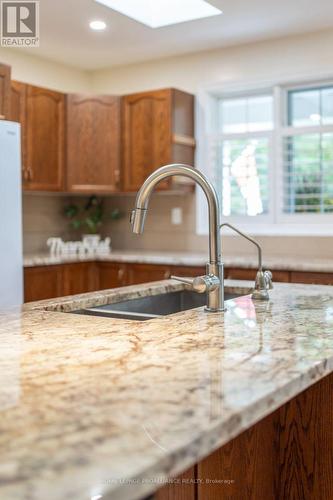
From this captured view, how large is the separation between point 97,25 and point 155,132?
0.91 m

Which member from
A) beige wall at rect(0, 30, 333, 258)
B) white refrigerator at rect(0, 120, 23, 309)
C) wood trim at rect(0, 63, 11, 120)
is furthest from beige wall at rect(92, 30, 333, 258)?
white refrigerator at rect(0, 120, 23, 309)

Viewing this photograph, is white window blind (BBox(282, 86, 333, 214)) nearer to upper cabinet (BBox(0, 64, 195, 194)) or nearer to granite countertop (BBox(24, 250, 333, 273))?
granite countertop (BBox(24, 250, 333, 273))

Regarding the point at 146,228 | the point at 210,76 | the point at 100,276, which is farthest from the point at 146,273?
the point at 210,76

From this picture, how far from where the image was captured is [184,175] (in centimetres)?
167

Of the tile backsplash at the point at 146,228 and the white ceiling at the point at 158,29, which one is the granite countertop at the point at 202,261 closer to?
the tile backsplash at the point at 146,228

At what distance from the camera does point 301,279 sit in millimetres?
3607

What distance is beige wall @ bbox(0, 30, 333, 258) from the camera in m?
4.26

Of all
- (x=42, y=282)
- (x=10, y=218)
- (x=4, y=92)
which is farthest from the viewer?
(x=42, y=282)

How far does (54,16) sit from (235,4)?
3.85 feet

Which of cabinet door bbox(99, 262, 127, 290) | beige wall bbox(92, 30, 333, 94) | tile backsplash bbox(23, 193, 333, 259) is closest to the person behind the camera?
beige wall bbox(92, 30, 333, 94)

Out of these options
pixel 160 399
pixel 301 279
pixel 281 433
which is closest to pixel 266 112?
pixel 301 279

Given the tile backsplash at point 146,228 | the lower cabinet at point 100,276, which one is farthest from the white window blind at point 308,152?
the lower cabinet at point 100,276

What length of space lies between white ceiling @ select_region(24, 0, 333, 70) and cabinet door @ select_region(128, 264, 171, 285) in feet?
5.46

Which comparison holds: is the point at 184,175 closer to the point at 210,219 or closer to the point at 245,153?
the point at 210,219
